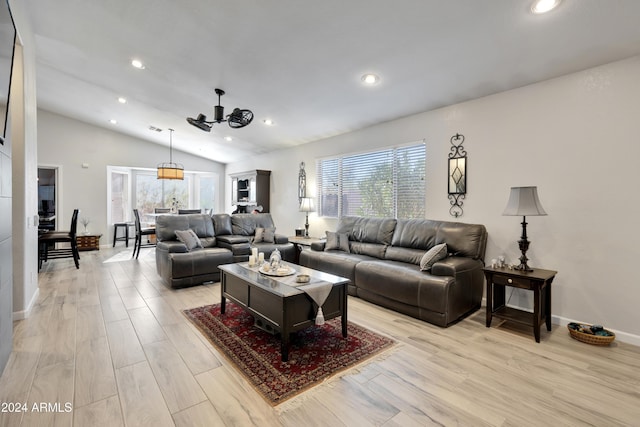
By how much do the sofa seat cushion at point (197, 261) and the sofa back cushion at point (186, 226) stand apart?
1.74 feet

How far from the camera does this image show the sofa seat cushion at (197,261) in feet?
14.1

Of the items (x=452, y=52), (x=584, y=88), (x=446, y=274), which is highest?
(x=452, y=52)

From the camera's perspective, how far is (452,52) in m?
2.96

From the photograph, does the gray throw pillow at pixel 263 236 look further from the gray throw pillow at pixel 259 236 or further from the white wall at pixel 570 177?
the white wall at pixel 570 177

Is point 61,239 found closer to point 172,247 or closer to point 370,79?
point 172,247

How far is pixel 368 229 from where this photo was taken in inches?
186

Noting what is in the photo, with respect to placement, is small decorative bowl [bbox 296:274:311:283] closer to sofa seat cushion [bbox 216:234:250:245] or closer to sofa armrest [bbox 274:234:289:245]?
sofa seat cushion [bbox 216:234:250:245]

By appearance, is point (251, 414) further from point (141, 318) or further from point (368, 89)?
point (368, 89)

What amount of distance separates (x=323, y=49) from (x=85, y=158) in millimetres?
7541

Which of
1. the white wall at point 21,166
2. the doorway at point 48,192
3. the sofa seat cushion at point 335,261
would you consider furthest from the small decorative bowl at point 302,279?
the doorway at point 48,192

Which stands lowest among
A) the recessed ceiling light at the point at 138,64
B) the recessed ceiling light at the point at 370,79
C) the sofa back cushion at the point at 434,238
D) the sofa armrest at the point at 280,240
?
the sofa armrest at the point at 280,240

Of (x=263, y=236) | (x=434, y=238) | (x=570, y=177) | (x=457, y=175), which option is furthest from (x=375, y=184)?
(x=570, y=177)

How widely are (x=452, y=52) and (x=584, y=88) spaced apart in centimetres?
136

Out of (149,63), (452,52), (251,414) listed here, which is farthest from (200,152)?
(251,414)
